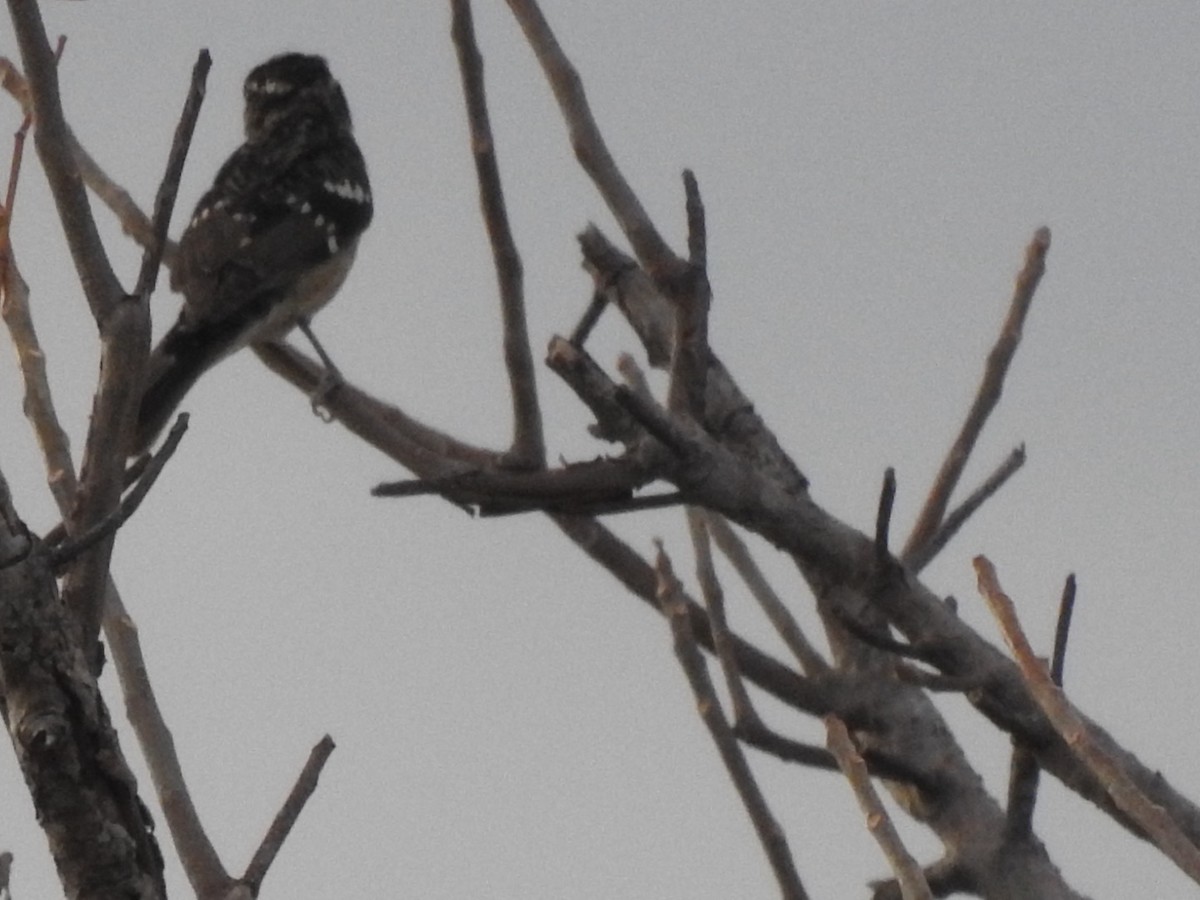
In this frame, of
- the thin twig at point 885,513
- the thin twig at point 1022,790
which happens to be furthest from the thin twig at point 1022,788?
the thin twig at point 885,513

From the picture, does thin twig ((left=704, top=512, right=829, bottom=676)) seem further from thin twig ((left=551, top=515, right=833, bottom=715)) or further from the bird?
the bird

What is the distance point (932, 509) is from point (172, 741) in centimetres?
129

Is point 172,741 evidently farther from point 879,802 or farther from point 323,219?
point 323,219

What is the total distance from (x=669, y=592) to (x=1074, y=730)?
0.71 metres

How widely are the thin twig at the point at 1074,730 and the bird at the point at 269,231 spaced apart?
4128 mm

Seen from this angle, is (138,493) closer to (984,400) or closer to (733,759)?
(733,759)

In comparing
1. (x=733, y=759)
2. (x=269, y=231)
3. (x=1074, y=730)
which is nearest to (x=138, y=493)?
(x=733, y=759)

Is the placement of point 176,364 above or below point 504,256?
above

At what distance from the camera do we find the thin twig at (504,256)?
3301mm

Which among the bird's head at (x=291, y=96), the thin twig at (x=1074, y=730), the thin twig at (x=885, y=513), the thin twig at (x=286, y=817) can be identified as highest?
the bird's head at (x=291, y=96)

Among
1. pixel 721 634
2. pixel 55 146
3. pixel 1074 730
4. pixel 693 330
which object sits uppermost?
pixel 55 146

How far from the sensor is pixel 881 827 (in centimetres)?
239

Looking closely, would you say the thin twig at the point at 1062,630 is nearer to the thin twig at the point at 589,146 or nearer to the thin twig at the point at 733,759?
the thin twig at the point at 733,759

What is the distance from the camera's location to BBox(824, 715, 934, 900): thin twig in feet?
7.76
